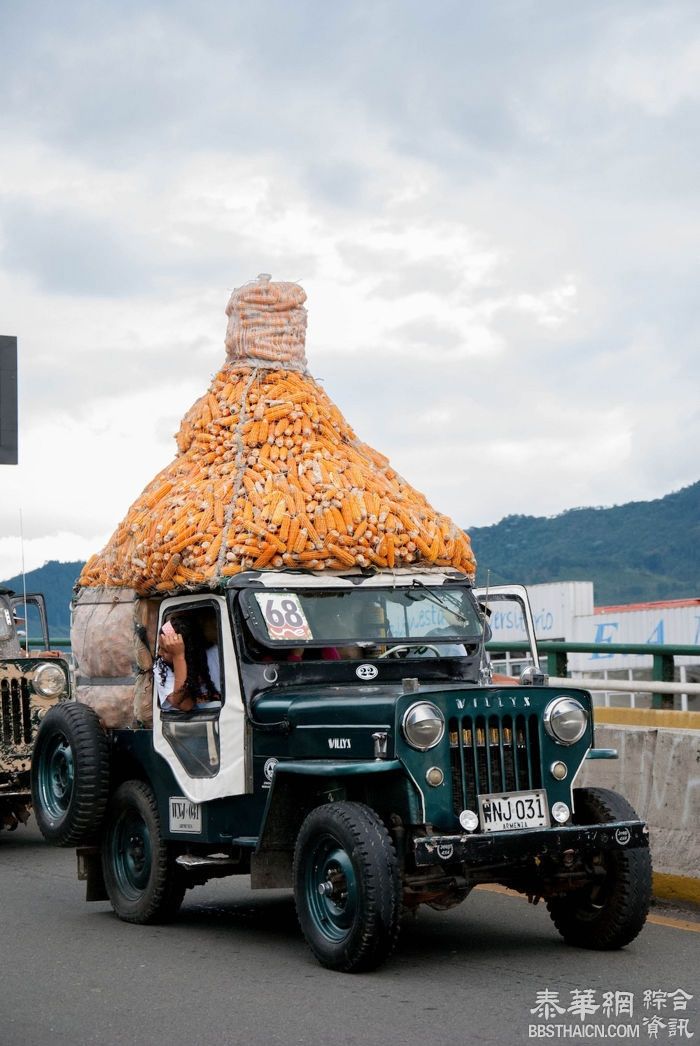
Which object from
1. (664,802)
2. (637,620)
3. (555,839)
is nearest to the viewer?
(555,839)

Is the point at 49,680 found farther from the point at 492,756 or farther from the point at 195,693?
the point at 492,756

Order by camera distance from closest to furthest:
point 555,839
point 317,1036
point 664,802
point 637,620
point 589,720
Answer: point 317,1036, point 555,839, point 589,720, point 664,802, point 637,620

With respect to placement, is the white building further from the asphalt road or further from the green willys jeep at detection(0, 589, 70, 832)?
the asphalt road

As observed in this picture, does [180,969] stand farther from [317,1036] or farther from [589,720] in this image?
[589,720]

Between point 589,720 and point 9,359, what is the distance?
10.4 meters

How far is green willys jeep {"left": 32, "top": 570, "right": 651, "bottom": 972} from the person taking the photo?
293 inches

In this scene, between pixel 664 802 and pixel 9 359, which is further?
pixel 9 359

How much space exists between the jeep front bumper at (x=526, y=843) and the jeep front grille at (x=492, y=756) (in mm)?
260

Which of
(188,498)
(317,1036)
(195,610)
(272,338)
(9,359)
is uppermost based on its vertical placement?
(9,359)

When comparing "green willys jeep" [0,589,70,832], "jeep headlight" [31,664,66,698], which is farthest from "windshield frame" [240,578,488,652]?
"jeep headlight" [31,664,66,698]

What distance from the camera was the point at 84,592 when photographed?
1026cm

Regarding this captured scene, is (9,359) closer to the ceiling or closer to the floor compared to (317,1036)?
closer to the ceiling

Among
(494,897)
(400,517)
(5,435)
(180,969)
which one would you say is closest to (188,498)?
(400,517)

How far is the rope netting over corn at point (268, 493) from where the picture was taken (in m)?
8.88
